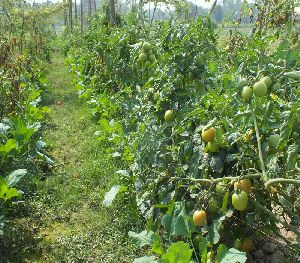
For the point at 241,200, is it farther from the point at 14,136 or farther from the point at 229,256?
the point at 14,136

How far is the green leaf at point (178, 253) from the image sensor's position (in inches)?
86.7

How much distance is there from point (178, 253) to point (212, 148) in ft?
2.37

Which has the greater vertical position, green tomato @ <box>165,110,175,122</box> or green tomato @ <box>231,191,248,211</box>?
green tomato @ <box>231,191,248,211</box>

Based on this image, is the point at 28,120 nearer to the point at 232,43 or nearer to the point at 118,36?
the point at 118,36

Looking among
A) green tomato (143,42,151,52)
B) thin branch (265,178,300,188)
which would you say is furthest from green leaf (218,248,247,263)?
green tomato (143,42,151,52)

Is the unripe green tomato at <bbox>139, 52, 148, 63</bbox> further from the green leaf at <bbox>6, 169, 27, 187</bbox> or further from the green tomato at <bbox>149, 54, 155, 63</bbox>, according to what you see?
the green leaf at <bbox>6, 169, 27, 187</bbox>

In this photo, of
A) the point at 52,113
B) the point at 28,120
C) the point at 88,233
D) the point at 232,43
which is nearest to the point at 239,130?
the point at 88,233

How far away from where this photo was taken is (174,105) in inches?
140

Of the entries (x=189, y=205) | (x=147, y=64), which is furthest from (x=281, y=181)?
(x=147, y=64)

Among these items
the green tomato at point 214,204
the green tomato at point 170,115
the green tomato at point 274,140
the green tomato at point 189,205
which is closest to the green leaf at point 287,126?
the green tomato at point 274,140

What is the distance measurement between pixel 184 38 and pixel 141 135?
896 mm

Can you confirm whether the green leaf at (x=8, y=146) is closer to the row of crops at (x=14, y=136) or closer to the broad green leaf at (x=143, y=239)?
the row of crops at (x=14, y=136)

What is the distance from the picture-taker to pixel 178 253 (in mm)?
2221

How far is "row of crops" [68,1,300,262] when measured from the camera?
221 cm
